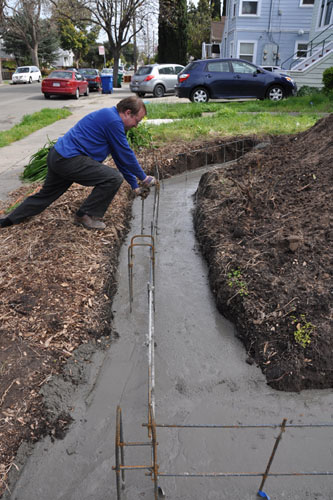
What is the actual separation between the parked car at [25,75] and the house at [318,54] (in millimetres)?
24568

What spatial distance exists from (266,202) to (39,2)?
3496 centimetres

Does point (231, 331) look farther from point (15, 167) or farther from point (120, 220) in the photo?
point (15, 167)

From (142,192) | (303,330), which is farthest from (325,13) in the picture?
(303,330)

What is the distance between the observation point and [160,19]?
84.4 feet

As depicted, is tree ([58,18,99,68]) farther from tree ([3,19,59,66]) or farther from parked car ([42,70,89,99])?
parked car ([42,70,89,99])

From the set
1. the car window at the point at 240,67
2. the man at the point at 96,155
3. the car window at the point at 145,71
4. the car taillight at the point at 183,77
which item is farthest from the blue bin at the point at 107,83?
the man at the point at 96,155

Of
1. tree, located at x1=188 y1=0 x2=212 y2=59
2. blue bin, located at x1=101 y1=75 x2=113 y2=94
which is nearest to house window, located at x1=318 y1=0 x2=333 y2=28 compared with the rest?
blue bin, located at x1=101 y1=75 x2=113 y2=94

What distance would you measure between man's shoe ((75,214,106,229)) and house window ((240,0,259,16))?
2386 cm

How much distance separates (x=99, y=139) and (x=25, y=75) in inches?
1372

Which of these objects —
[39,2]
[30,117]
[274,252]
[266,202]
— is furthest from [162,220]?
[39,2]

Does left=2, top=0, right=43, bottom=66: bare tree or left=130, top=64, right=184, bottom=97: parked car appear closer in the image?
left=130, top=64, right=184, bottom=97: parked car

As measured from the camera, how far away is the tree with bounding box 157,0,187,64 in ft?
82.8

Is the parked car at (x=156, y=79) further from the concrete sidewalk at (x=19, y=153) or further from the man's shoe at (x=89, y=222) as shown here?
the man's shoe at (x=89, y=222)

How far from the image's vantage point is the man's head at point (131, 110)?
3746 mm
